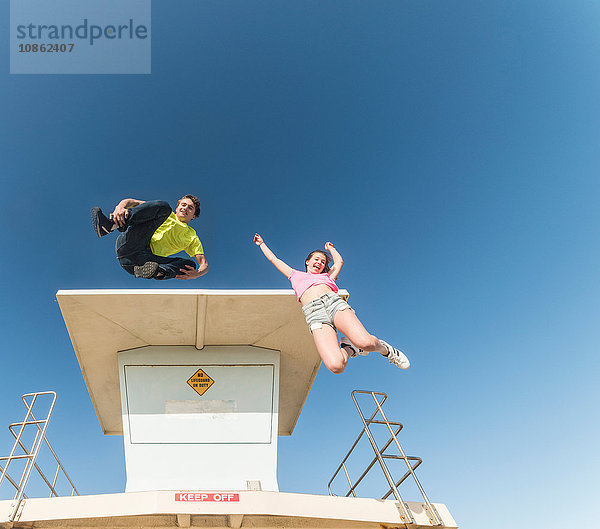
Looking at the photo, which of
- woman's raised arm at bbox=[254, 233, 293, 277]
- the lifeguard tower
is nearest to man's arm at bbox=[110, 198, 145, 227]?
the lifeguard tower

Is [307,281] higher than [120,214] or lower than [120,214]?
lower

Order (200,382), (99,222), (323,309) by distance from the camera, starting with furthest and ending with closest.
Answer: (200,382), (323,309), (99,222)

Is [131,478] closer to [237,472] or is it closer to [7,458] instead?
[237,472]

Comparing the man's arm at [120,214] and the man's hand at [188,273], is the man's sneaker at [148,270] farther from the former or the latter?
the man's arm at [120,214]

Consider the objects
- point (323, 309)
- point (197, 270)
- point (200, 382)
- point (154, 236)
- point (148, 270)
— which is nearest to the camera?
point (323, 309)

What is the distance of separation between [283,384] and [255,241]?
2.96m

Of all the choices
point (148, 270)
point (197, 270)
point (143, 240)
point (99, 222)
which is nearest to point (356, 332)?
point (197, 270)

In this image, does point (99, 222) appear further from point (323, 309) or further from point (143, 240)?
point (323, 309)

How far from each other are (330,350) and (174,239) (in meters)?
2.90

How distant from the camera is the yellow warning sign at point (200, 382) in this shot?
641 centimetres

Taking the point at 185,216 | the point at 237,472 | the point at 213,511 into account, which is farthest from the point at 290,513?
the point at 185,216

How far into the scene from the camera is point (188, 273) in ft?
19.5

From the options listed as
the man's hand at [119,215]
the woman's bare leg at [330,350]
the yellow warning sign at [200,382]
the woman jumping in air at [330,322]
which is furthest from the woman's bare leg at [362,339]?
the man's hand at [119,215]

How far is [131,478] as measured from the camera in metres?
5.93
